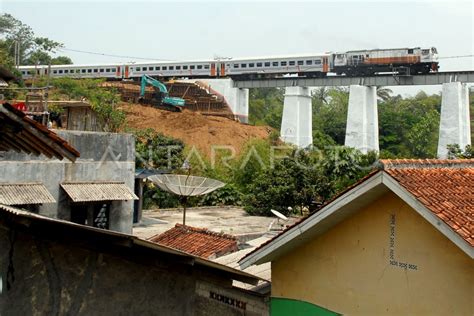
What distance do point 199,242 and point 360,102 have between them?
25215 mm

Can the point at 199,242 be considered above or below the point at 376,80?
below

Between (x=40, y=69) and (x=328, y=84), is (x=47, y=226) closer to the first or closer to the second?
Answer: (x=328, y=84)

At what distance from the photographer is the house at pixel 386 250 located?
436 cm

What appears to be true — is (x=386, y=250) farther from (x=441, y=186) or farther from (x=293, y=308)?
(x=293, y=308)

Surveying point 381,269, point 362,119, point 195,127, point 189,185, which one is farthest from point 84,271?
point 195,127

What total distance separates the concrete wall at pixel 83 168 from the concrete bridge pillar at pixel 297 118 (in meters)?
24.6

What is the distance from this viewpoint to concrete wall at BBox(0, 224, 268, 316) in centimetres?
359

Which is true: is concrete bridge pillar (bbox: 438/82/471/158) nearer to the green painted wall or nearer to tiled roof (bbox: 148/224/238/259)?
tiled roof (bbox: 148/224/238/259)

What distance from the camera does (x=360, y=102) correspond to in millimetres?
32906

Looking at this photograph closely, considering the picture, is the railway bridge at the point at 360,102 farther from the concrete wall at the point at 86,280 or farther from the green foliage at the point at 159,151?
the concrete wall at the point at 86,280

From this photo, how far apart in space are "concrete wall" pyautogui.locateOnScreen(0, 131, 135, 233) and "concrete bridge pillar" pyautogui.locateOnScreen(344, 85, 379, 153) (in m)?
22.7

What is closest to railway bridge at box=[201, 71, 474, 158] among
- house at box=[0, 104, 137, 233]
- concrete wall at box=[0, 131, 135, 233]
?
concrete wall at box=[0, 131, 135, 233]

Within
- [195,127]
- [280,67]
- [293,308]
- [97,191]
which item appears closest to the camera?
[293,308]

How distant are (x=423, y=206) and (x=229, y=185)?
22404 millimetres
